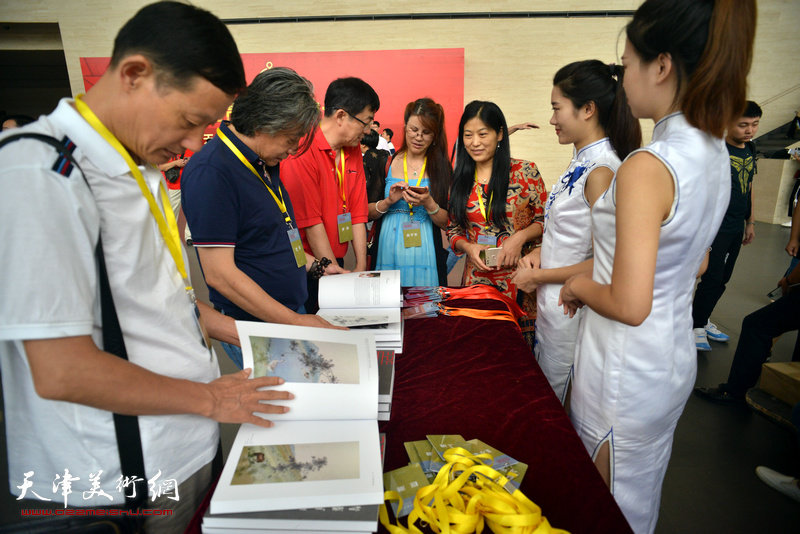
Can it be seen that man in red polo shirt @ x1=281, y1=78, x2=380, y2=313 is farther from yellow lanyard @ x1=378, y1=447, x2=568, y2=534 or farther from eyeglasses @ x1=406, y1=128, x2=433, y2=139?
yellow lanyard @ x1=378, y1=447, x2=568, y2=534

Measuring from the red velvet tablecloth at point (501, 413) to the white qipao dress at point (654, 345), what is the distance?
15 cm

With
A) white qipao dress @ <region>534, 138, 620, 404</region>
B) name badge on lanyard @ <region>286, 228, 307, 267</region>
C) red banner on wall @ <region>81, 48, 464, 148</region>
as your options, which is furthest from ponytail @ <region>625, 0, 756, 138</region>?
red banner on wall @ <region>81, 48, 464, 148</region>

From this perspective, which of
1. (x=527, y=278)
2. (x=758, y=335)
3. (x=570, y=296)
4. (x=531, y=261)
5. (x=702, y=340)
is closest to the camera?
(x=570, y=296)

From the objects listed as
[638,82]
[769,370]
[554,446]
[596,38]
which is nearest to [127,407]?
[554,446]

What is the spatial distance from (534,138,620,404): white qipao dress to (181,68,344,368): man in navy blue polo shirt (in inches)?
33.9

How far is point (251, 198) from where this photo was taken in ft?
4.34

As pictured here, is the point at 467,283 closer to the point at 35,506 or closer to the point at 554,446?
the point at 554,446

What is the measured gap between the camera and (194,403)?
28.3 inches

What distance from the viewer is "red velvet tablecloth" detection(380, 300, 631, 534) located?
75 cm

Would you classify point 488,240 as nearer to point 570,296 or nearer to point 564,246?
point 564,246

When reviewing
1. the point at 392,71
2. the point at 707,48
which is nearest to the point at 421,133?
the point at 707,48

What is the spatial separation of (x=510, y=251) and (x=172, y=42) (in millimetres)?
1624

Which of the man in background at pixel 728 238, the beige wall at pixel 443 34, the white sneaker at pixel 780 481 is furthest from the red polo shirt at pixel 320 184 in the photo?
the beige wall at pixel 443 34

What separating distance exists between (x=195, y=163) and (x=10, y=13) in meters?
8.89
